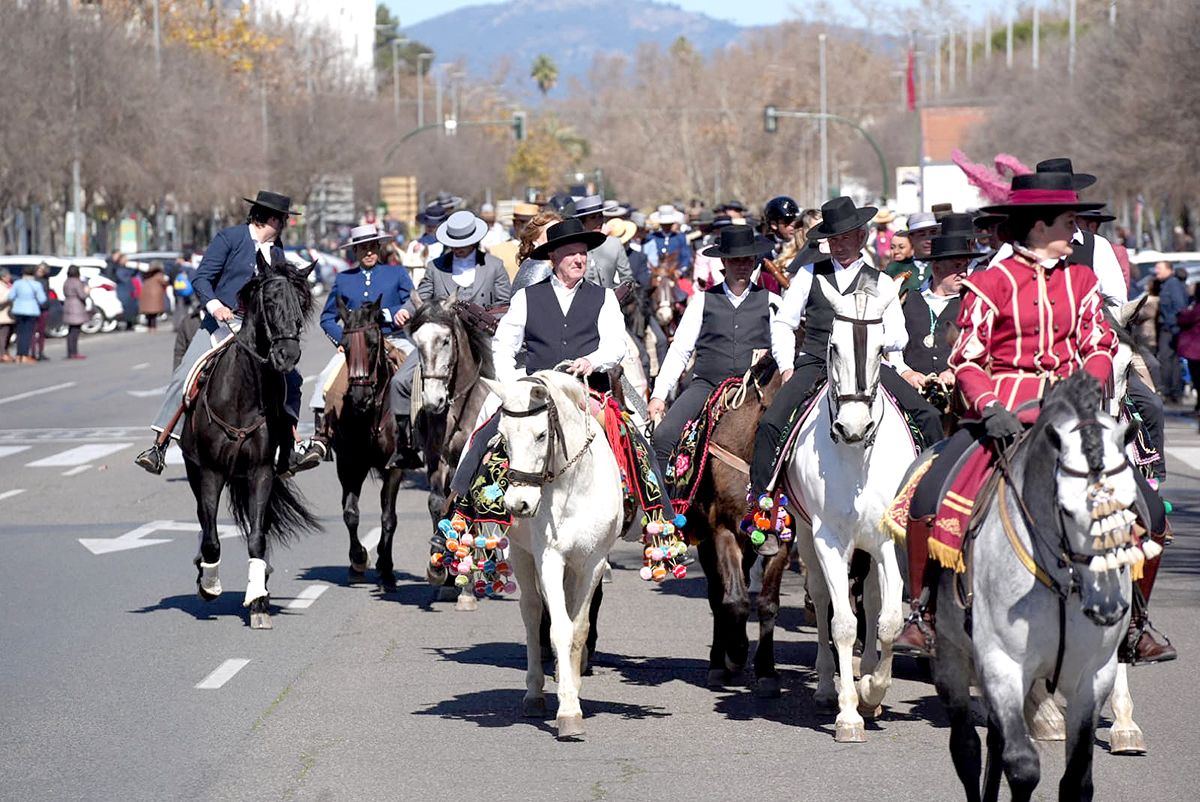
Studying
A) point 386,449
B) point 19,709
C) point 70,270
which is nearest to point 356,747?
point 19,709

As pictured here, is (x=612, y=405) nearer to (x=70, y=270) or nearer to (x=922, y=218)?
(x=922, y=218)

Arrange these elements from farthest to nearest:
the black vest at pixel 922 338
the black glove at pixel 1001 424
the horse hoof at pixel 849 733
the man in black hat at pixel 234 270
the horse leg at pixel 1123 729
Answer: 1. the man in black hat at pixel 234 270
2. the black vest at pixel 922 338
3. the horse hoof at pixel 849 733
4. the horse leg at pixel 1123 729
5. the black glove at pixel 1001 424

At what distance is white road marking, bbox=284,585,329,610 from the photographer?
44.5 feet

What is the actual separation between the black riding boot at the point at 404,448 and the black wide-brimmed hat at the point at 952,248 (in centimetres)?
406

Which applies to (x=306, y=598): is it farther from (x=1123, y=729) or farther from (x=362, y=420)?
(x=1123, y=729)

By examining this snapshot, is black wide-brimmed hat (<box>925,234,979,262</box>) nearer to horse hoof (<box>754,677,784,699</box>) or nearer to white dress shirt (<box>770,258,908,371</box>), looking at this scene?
white dress shirt (<box>770,258,908,371</box>)

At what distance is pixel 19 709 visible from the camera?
10.1 metres

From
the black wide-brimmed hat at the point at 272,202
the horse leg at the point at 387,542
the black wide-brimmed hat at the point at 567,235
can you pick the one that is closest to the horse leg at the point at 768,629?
the black wide-brimmed hat at the point at 567,235

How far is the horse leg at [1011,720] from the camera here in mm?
6820

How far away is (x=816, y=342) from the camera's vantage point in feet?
34.3

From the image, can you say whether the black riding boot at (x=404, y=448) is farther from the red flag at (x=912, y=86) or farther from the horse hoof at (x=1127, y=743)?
the red flag at (x=912, y=86)

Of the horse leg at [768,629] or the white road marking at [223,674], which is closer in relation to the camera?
the horse leg at [768,629]

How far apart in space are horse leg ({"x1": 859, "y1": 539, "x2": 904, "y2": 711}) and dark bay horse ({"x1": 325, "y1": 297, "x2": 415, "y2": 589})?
5.66 m

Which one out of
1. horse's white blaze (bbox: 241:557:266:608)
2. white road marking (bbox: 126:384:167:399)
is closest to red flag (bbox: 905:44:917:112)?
white road marking (bbox: 126:384:167:399)
